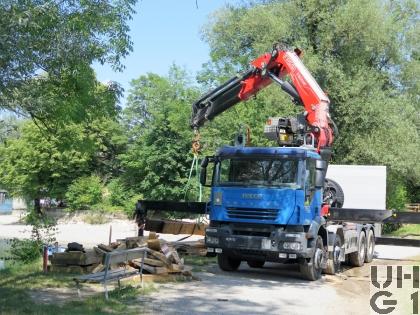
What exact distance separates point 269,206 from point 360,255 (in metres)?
5.22

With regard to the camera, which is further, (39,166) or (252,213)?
(39,166)

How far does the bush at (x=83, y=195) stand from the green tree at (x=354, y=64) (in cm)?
2524

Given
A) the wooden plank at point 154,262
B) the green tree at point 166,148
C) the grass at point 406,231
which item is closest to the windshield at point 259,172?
the wooden plank at point 154,262

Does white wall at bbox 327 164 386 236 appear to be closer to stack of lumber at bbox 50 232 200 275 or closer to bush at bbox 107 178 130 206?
stack of lumber at bbox 50 232 200 275

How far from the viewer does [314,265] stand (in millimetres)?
13336

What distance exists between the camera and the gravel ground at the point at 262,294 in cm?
989

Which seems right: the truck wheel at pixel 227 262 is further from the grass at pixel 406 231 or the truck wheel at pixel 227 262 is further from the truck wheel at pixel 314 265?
the grass at pixel 406 231

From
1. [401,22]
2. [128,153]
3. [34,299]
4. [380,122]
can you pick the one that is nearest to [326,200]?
[34,299]

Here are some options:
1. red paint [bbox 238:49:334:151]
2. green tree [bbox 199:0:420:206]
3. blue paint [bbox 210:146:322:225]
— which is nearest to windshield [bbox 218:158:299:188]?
blue paint [bbox 210:146:322:225]

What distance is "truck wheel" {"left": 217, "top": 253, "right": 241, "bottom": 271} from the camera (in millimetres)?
14516

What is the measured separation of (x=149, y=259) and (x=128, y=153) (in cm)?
3855

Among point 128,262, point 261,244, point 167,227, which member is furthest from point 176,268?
point 167,227

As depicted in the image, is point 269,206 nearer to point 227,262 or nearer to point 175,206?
point 227,262

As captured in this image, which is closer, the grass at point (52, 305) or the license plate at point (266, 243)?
the grass at point (52, 305)
